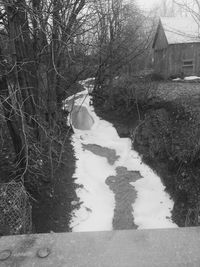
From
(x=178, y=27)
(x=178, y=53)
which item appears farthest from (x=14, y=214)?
(x=178, y=27)

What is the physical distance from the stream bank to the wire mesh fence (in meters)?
2.79

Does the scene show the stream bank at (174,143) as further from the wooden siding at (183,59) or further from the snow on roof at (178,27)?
the snow on roof at (178,27)

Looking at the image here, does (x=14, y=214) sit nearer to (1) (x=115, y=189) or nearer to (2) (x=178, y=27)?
(1) (x=115, y=189)

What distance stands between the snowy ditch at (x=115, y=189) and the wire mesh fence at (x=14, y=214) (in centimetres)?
123

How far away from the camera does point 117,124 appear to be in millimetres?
10531

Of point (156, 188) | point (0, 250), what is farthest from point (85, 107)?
point (0, 250)

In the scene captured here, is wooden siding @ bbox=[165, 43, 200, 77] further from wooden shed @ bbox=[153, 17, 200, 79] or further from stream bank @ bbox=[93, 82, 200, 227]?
stream bank @ bbox=[93, 82, 200, 227]

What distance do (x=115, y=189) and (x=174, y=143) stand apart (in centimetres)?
204

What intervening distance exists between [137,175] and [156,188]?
0.85 metres

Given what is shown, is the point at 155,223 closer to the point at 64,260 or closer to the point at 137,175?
the point at 137,175

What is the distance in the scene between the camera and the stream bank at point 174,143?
5184 millimetres

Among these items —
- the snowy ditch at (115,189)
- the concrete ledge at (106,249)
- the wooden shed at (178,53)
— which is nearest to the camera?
the concrete ledge at (106,249)

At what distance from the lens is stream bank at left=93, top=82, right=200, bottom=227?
5184 mm

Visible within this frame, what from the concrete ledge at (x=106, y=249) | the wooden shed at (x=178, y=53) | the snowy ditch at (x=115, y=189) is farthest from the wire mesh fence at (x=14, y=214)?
the wooden shed at (x=178, y=53)
